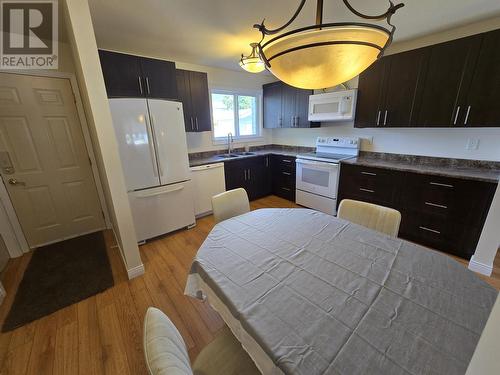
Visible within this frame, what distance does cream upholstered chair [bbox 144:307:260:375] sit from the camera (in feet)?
1.95

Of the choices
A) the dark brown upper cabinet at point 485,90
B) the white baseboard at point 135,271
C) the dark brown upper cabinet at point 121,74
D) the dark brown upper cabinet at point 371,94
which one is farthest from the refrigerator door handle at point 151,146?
the dark brown upper cabinet at point 485,90

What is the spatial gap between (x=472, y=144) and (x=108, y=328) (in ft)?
13.0

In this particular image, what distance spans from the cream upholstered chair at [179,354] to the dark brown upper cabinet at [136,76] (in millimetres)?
2330

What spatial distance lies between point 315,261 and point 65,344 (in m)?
1.84

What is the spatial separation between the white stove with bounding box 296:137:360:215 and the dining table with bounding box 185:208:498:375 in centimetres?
179

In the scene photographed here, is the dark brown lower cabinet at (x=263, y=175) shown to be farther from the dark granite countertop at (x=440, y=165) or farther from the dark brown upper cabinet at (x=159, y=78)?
the dark brown upper cabinet at (x=159, y=78)

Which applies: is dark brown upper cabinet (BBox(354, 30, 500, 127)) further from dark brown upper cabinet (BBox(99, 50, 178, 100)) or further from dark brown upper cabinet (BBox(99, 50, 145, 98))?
dark brown upper cabinet (BBox(99, 50, 145, 98))

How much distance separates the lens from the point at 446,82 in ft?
7.08

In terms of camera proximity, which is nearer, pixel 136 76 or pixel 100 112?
pixel 100 112

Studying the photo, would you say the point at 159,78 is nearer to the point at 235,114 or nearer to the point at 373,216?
the point at 235,114

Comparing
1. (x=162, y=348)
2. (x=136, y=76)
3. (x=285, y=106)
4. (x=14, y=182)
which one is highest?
(x=136, y=76)

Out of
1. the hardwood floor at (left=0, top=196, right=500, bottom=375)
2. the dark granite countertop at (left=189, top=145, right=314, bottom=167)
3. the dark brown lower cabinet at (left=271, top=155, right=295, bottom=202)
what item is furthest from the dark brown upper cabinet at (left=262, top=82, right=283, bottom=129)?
the hardwood floor at (left=0, top=196, right=500, bottom=375)

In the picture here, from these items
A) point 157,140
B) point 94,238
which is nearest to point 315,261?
point 157,140

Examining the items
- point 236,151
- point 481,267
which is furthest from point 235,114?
point 481,267
